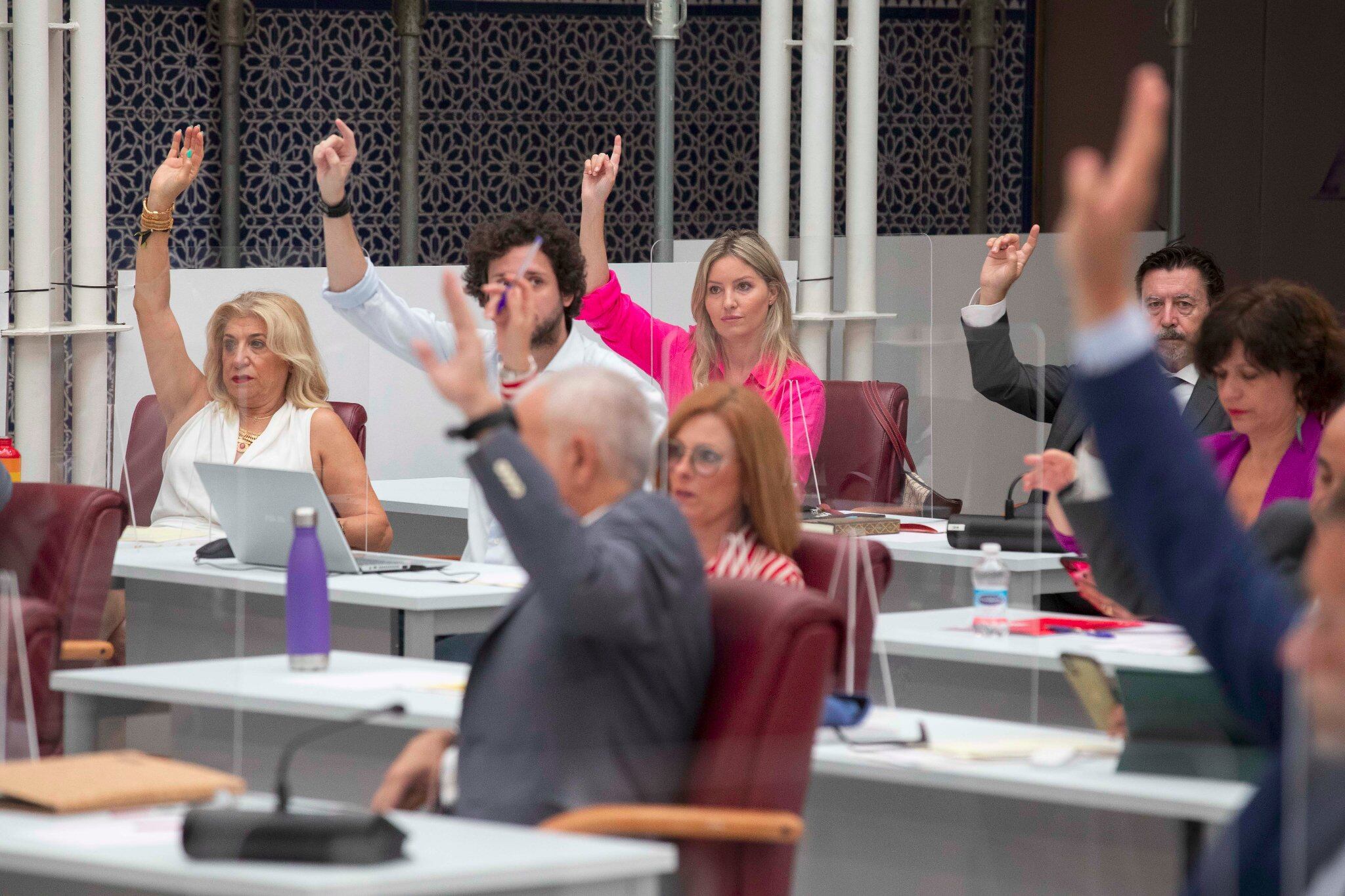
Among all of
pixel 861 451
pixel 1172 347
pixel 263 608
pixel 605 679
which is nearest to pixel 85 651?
pixel 263 608

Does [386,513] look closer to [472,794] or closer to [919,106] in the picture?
[472,794]

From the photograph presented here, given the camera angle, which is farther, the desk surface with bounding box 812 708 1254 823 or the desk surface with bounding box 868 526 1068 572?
the desk surface with bounding box 868 526 1068 572

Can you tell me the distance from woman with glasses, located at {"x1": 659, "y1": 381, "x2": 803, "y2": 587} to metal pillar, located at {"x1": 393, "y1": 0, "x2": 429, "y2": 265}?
5.27 metres

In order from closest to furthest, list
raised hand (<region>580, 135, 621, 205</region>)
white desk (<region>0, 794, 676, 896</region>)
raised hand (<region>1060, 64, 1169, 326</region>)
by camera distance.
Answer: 1. raised hand (<region>1060, 64, 1169, 326</region>)
2. white desk (<region>0, 794, 676, 896</region>)
3. raised hand (<region>580, 135, 621, 205</region>)

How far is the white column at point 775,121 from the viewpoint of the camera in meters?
6.24

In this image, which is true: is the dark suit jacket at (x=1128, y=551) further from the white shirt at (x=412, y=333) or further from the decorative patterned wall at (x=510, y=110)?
the decorative patterned wall at (x=510, y=110)

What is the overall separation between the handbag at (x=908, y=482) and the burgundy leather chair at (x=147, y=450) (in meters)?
1.18

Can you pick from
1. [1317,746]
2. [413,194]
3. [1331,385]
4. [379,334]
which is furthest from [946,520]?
[413,194]

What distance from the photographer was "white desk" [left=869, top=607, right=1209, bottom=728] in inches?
101

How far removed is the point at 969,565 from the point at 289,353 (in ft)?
5.12

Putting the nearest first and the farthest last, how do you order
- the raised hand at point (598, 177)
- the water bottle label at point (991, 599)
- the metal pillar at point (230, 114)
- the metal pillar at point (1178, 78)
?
the water bottle label at point (991, 599), the raised hand at point (598, 177), the metal pillar at point (1178, 78), the metal pillar at point (230, 114)

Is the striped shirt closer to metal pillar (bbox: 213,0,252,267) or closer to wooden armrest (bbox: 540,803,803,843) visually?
wooden armrest (bbox: 540,803,803,843)

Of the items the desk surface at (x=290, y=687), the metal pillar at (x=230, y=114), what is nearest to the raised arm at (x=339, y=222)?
the desk surface at (x=290, y=687)

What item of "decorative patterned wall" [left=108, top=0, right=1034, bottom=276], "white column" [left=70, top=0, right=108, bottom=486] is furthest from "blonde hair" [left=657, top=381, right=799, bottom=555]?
"decorative patterned wall" [left=108, top=0, right=1034, bottom=276]
